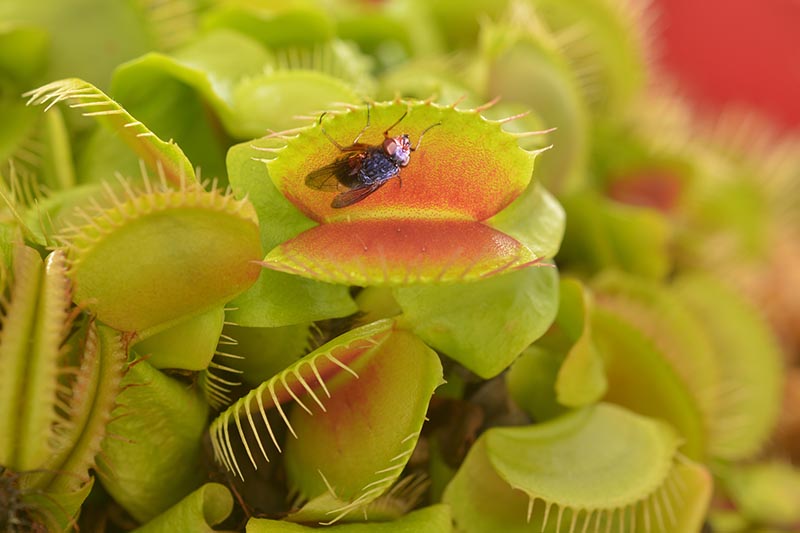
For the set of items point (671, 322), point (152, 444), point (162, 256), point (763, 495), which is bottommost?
point (763, 495)

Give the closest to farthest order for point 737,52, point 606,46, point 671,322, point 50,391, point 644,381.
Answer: point 50,391 < point 644,381 < point 671,322 < point 606,46 < point 737,52

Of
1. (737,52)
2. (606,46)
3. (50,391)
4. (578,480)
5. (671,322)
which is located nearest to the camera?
(50,391)

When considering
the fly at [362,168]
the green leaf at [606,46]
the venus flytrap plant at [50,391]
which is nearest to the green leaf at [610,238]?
the green leaf at [606,46]

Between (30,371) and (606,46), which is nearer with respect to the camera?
(30,371)

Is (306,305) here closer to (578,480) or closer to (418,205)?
(418,205)

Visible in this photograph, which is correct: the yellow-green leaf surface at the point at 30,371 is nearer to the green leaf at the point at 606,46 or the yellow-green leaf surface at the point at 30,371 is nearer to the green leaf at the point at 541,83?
the green leaf at the point at 541,83

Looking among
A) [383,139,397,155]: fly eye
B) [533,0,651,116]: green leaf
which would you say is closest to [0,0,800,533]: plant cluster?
[383,139,397,155]: fly eye

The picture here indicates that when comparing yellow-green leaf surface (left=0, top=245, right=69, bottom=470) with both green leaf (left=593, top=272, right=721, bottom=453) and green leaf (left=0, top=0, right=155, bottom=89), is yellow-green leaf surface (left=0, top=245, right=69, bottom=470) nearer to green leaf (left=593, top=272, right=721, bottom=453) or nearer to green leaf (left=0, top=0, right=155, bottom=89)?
green leaf (left=0, top=0, right=155, bottom=89)

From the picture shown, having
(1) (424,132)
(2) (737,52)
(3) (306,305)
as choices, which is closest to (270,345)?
(3) (306,305)
